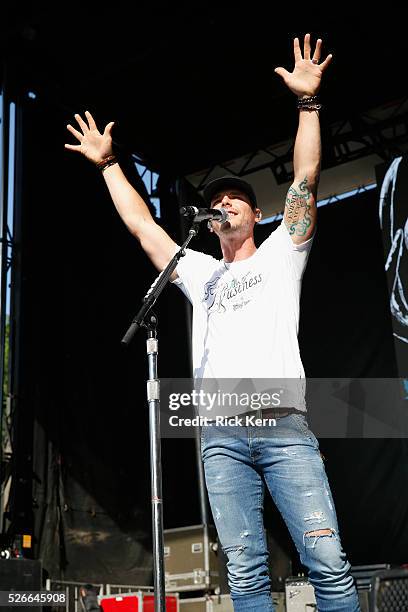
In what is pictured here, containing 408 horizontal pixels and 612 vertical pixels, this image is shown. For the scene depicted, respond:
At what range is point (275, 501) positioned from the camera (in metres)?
2.19

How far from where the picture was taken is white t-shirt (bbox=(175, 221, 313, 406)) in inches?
90.5

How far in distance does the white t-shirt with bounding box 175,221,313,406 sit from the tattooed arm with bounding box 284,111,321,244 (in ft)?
0.14

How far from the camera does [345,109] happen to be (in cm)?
764

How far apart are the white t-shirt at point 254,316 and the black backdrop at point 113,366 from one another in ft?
14.0

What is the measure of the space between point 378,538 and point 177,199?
172 inches

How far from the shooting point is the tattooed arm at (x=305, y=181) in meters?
2.38

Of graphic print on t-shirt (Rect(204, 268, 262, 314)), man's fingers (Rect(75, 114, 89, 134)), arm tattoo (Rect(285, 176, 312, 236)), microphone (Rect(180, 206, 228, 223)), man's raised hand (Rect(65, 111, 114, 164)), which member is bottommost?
graphic print on t-shirt (Rect(204, 268, 262, 314))

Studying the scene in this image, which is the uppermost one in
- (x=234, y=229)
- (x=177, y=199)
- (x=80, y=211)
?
(x=177, y=199)

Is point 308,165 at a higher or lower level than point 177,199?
lower

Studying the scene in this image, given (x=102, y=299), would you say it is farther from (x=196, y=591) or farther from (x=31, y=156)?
(x=196, y=591)

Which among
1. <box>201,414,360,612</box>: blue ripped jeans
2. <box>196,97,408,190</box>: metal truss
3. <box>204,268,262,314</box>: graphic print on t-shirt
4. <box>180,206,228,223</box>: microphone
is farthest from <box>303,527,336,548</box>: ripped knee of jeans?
<box>196,97,408,190</box>: metal truss

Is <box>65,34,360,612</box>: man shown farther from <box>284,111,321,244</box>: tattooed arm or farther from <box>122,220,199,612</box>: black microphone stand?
<box>122,220,199,612</box>: black microphone stand

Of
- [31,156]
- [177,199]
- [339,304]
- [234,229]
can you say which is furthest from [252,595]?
[177,199]

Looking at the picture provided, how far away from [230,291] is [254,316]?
0.16 metres
